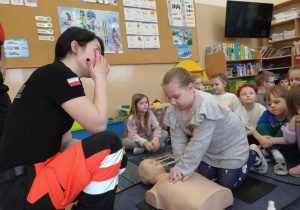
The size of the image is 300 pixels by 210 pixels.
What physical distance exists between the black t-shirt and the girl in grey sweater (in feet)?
1.77

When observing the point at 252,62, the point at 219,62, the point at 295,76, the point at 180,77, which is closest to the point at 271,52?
the point at 252,62

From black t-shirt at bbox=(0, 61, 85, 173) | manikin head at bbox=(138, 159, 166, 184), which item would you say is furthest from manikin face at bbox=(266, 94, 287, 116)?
black t-shirt at bbox=(0, 61, 85, 173)

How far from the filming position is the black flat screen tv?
396cm

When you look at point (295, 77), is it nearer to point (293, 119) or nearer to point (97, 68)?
point (293, 119)

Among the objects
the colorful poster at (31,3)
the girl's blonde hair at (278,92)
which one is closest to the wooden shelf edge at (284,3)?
the girl's blonde hair at (278,92)

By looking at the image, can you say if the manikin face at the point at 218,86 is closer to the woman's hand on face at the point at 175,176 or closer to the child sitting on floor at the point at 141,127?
the child sitting on floor at the point at 141,127

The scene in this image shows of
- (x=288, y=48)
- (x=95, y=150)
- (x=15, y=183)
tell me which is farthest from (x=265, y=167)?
(x=288, y=48)

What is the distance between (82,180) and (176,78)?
650mm

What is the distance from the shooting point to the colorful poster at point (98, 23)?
9.04 feet

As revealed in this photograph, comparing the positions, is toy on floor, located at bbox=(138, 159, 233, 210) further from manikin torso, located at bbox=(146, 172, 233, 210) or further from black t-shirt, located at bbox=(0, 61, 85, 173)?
black t-shirt, located at bbox=(0, 61, 85, 173)

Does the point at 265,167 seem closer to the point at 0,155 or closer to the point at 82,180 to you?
the point at 82,180

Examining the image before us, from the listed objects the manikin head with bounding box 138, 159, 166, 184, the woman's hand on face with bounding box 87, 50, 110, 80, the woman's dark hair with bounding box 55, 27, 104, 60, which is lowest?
the manikin head with bounding box 138, 159, 166, 184

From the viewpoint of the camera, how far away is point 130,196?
4.18 feet

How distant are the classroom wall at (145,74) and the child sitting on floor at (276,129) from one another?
1.96 metres
